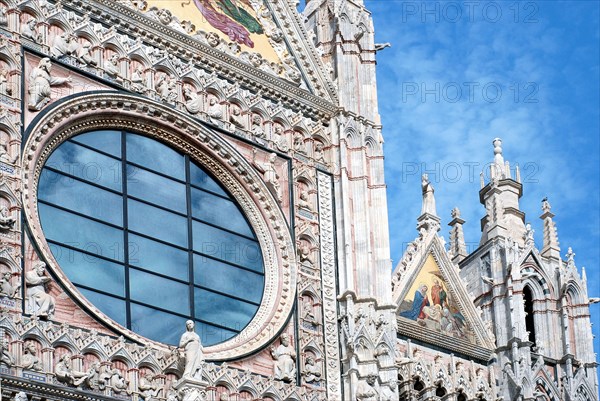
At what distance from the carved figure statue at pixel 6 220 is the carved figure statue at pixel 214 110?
424cm

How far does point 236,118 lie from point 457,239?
6918mm

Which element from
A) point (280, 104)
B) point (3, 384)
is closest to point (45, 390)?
point (3, 384)

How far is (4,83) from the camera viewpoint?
21109 mm

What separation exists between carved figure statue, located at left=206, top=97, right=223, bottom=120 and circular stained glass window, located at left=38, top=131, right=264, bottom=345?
808 millimetres

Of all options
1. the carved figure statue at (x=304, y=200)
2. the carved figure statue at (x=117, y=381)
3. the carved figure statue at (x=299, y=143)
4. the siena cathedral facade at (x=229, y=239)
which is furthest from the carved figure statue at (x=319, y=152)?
the carved figure statue at (x=117, y=381)

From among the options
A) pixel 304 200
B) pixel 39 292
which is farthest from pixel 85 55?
pixel 304 200

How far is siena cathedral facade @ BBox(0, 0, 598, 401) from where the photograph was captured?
20.5 metres

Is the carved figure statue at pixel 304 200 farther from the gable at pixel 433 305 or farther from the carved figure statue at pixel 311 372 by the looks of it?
the carved figure statue at pixel 311 372

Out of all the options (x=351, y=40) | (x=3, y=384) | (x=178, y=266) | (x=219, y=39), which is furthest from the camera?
(x=351, y=40)

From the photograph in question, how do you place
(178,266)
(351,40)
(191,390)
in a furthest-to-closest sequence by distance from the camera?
(351,40) → (178,266) → (191,390)

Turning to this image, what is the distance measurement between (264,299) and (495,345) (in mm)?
4917

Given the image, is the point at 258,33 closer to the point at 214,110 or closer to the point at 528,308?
the point at 214,110

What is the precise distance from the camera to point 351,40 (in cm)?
2609

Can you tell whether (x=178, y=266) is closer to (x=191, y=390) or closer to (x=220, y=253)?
(x=220, y=253)
